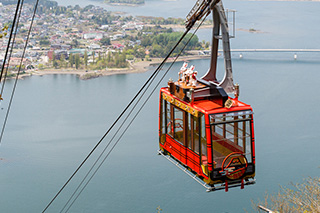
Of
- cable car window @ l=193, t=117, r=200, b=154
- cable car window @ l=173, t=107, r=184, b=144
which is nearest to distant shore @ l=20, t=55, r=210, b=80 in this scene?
cable car window @ l=173, t=107, r=184, b=144

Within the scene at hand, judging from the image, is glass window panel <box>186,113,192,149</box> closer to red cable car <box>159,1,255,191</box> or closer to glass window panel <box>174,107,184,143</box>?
red cable car <box>159,1,255,191</box>

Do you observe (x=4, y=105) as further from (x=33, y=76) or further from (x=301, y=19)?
(x=301, y=19)

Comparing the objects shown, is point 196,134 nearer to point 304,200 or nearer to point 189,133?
point 189,133

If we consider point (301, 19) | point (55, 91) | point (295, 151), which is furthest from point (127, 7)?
point (295, 151)

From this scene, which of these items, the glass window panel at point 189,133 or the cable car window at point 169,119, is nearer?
the glass window panel at point 189,133

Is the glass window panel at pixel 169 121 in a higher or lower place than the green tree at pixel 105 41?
higher

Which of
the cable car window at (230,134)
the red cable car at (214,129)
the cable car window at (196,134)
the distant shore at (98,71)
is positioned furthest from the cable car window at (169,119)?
the distant shore at (98,71)

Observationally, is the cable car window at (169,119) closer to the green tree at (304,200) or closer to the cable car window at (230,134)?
the cable car window at (230,134)
